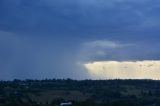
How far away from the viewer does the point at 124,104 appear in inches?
→ 5354

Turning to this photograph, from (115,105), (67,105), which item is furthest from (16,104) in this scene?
(115,105)

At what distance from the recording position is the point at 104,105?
13888 centimetres

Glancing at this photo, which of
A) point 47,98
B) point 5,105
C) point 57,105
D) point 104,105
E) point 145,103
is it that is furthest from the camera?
point 47,98

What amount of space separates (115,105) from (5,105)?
29.7 meters

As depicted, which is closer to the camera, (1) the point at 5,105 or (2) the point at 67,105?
(1) the point at 5,105

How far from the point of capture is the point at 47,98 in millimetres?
195500

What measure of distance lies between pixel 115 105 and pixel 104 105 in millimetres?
4331

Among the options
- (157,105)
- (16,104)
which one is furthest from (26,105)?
(157,105)

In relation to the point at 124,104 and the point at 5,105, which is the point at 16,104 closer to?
the point at 5,105

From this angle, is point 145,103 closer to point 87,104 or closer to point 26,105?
point 87,104

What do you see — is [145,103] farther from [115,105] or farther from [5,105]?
[5,105]

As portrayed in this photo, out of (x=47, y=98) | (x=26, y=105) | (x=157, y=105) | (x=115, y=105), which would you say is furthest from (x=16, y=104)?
(x=47, y=98)

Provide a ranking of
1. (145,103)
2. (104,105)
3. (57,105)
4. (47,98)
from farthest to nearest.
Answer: (47,98) → (145,103) → (57,105) → (104,105)

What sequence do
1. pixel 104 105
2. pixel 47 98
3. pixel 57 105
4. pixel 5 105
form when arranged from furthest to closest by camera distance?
pixel 47 98 < pixel 57 105 < pixel 104 105 < pixel 5 105
